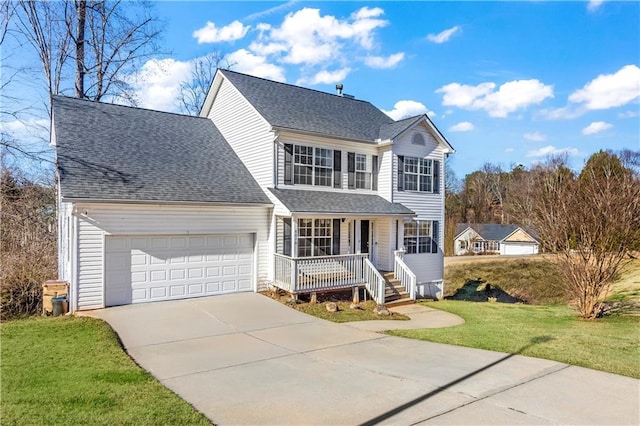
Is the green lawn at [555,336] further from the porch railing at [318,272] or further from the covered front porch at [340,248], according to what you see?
the porch railing at [318,272]

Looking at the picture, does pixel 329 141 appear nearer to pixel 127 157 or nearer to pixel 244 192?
pixel 244 192

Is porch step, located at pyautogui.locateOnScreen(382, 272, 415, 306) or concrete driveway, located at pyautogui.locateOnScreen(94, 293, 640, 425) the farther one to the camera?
porch step, located at pyautogui.locateOnScreen(382, 272, 415, 306)

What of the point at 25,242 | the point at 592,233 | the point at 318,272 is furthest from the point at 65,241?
the point at 592,233

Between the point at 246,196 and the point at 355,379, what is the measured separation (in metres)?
9.14

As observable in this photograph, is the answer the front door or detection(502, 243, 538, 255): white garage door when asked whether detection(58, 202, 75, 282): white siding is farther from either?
detection(502, 243, 538, 255): white garage door

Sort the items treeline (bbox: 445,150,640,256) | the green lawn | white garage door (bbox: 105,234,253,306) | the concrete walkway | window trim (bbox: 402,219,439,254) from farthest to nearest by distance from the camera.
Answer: treeline (bbox: 445,150,640,256) < window trim (bbox: 402,219,439,254) < white garage door (bbox: 105,234,253,306) < the concrete walkway < the green lawn

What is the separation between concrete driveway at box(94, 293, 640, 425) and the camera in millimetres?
5250

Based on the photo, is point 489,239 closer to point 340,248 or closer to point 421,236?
point 421,236

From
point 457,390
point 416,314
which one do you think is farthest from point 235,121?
point 457,390

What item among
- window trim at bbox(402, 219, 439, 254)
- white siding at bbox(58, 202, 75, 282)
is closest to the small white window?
window trim at bbox(402, 219, 439, 254)

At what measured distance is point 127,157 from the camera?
1384 centimetres

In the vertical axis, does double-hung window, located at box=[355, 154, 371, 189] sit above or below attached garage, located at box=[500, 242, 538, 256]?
above

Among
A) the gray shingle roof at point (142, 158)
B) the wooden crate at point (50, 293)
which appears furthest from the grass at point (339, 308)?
the wooden crate at point (50, 293)

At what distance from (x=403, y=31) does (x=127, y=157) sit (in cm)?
1130
